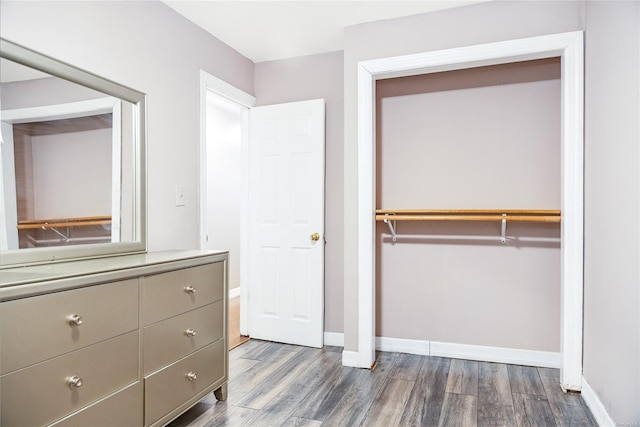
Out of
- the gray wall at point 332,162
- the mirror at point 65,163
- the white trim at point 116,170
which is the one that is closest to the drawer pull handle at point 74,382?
the mirror at point 65,163

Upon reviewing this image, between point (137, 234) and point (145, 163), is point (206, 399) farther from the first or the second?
point (145, 163)

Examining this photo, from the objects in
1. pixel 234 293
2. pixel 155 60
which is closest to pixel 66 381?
pixel 155 60

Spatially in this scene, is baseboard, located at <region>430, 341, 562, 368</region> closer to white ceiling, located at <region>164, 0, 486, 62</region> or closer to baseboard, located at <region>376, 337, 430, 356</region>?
baseboard, located at <region>376, 337, 430, 356</region>

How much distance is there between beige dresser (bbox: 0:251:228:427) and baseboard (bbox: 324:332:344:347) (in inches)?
48.5

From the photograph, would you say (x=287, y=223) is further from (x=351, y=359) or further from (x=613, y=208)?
(x=613, y=208)

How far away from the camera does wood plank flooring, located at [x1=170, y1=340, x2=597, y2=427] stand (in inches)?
85.9

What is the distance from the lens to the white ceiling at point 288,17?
2.67 metres

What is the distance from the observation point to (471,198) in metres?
3.13

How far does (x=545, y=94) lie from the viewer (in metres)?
2.96

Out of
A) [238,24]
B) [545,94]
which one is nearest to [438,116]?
[545,94]

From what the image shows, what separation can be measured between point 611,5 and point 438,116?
52.3 inches

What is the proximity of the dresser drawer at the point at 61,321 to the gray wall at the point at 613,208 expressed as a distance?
2200mm

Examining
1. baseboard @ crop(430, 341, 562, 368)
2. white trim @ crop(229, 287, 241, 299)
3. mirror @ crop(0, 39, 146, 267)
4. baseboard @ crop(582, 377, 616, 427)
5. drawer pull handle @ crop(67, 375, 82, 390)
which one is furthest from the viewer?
white trim @ crop(229, 287, 241, 299)

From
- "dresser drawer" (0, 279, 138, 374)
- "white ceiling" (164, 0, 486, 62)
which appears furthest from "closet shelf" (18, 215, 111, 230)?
"white ceiling" (164, 0, 486, 62)
